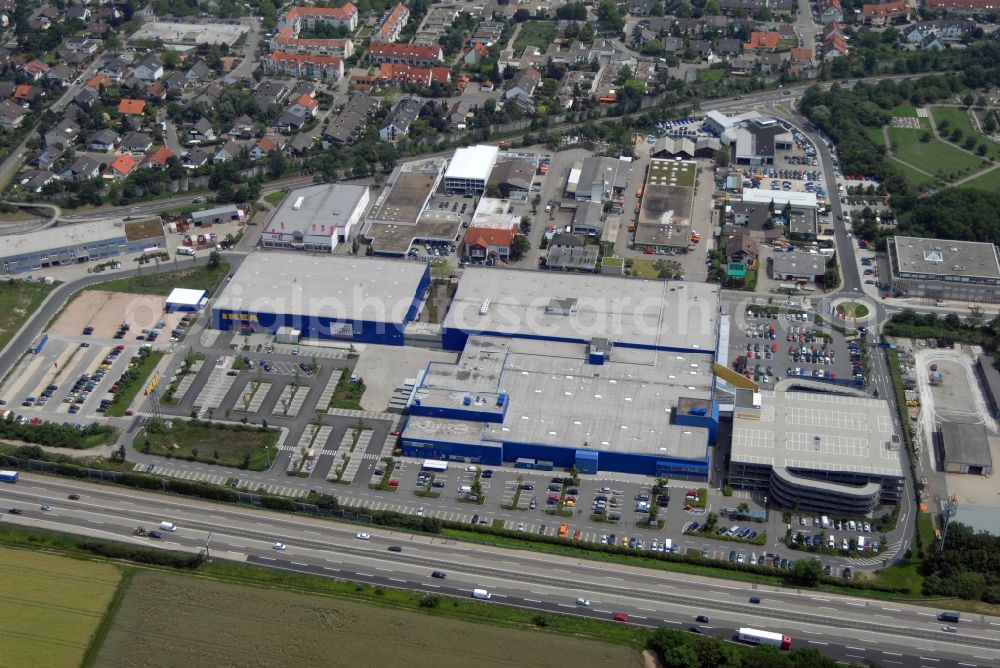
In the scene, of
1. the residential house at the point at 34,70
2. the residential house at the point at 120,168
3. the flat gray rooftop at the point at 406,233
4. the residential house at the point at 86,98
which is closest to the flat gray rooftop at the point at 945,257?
the flat gray rooftop at the point at 406,233

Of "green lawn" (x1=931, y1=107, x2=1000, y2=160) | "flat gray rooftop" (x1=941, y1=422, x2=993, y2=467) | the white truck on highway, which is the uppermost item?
the white truck on highway

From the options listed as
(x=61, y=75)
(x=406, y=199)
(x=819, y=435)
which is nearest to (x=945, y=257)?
(x=819, y=435)

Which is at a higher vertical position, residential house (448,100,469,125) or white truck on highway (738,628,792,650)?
white truck on highway (738,628,792,650)

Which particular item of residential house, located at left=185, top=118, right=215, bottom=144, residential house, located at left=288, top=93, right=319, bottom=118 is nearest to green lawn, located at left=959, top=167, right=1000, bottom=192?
residential house, located at left=288, top=93, right=319, bottom=118

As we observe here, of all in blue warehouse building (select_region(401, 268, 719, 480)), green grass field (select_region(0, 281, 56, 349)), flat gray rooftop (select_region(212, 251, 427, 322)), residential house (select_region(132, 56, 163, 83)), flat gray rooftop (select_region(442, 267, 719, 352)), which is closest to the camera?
blue warehouse building (select_region(401, 268, 719, 480))

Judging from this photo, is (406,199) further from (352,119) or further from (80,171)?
(80,171)

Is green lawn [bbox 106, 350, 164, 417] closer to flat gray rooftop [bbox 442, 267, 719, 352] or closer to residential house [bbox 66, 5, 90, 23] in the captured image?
flat gray rooftop [bbox 442, 267, 719, 352]

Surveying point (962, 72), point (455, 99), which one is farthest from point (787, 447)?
point (962, 72)

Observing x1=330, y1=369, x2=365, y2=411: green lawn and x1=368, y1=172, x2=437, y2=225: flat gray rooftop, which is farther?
x1=368, y1=172, x2=437, y2=225: flat gray rooftop
